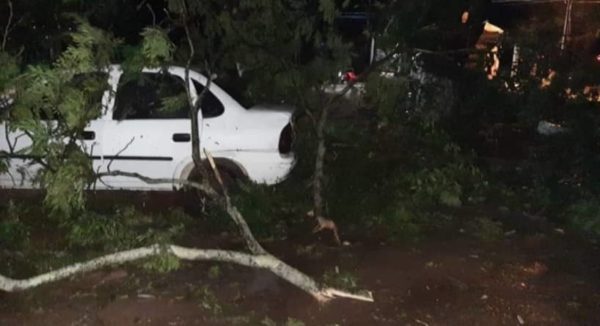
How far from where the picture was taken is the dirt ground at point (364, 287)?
515 centimetres

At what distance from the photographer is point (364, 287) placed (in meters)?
5.62

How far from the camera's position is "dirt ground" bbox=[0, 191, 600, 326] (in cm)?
515

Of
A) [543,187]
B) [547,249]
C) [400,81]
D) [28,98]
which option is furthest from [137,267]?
[543,187]

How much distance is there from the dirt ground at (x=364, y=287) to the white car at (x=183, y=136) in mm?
1434

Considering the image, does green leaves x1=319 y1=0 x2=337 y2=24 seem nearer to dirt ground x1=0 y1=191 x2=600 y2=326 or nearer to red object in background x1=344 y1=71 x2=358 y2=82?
red object in background x1=344 y1=71 x2=358 y2=82

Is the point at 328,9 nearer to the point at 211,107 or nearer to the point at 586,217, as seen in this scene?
the point at 211,107

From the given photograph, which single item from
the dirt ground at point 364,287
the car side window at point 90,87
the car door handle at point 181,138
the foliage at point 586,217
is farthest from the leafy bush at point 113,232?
the foliage at point 586,217

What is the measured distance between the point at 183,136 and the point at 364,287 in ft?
9.93

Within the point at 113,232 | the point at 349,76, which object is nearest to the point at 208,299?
the point at 113,232

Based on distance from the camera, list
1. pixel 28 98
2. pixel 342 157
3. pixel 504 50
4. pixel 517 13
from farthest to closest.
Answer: pixel 517 13 < pixel 342 157 < pixel 504 50 < pixel 28 98

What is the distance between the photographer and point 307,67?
6395 millimetres

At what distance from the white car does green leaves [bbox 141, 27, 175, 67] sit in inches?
86.9

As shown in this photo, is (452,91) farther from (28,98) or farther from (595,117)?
(28,98)

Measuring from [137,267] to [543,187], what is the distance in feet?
14.7
